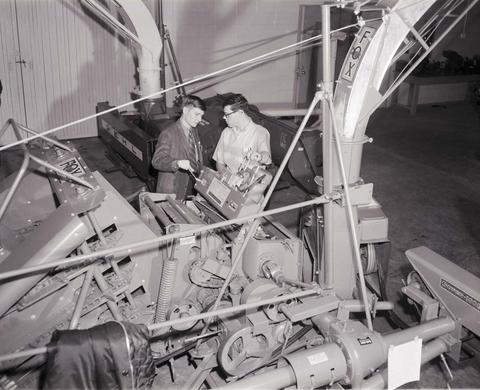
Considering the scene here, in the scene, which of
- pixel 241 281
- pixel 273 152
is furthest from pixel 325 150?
pixel 273 152

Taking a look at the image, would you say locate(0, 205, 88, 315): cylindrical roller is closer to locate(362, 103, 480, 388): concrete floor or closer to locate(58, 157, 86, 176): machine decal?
locate(58, 157, 86, 176): machine decal

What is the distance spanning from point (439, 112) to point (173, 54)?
7.38 metres

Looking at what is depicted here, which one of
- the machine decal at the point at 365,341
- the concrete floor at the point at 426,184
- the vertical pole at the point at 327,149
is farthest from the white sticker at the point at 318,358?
the concrete floor at the point at 426,184

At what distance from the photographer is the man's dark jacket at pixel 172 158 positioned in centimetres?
464

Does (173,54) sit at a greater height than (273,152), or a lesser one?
greater

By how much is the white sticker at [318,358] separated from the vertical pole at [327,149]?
2.58 feet

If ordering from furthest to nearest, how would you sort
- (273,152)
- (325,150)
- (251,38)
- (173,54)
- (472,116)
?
(472,116)
(251,38)
(173,54)
(273,152)
(325,150)

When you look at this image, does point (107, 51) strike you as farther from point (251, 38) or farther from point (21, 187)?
point (21, 187)

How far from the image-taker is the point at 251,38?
35.3ft

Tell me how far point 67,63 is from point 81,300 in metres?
7.30

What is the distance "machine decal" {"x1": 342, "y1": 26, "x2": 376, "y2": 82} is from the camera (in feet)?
10.4

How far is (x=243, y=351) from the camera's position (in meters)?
3.33

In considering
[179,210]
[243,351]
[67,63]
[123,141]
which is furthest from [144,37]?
[243,351]

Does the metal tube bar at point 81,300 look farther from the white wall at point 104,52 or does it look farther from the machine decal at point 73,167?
the white wall at point 104,52
